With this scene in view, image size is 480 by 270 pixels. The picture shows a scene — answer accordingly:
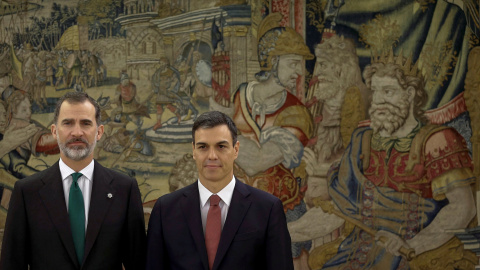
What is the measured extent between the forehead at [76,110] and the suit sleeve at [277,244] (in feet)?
4.11

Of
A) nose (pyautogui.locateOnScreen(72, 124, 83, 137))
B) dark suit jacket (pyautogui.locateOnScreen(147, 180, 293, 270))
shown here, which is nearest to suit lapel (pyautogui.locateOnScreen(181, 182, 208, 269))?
dark suit jacket (pyautogui.locateOnScreen(147, 180, 293, 270))

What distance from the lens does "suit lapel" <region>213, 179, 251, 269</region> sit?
3322mm

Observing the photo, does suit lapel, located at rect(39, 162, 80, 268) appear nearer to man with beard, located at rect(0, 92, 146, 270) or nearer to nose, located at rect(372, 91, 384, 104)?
man with beard, located at rect(0, 92, 146, 270)

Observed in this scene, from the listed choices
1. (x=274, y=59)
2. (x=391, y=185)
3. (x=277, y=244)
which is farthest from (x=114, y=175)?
(x=391, y=185)

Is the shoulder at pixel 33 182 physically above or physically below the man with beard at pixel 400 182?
above

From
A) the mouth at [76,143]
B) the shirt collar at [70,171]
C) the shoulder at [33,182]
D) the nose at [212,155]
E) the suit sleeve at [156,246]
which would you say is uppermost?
the mouth at [76,143]

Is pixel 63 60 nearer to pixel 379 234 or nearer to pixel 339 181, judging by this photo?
pixel 339 181

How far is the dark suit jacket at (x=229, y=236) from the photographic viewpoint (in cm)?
334

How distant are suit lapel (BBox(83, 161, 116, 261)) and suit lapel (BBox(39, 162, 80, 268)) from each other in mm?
101

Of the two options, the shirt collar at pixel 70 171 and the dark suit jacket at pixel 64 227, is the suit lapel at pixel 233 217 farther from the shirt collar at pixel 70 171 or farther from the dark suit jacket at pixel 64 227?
the shirt collar at pixel 70 171

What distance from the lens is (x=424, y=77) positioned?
6.78 metres

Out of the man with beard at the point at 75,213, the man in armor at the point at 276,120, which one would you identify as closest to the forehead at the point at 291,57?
the man in armor at the point at 276,120

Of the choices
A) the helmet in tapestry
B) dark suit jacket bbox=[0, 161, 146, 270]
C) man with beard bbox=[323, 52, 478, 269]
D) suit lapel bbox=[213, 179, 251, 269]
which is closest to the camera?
suit lapel bbox=[213, 179, 251, 269]

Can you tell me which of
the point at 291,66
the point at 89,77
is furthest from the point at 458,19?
the point at 89,77
